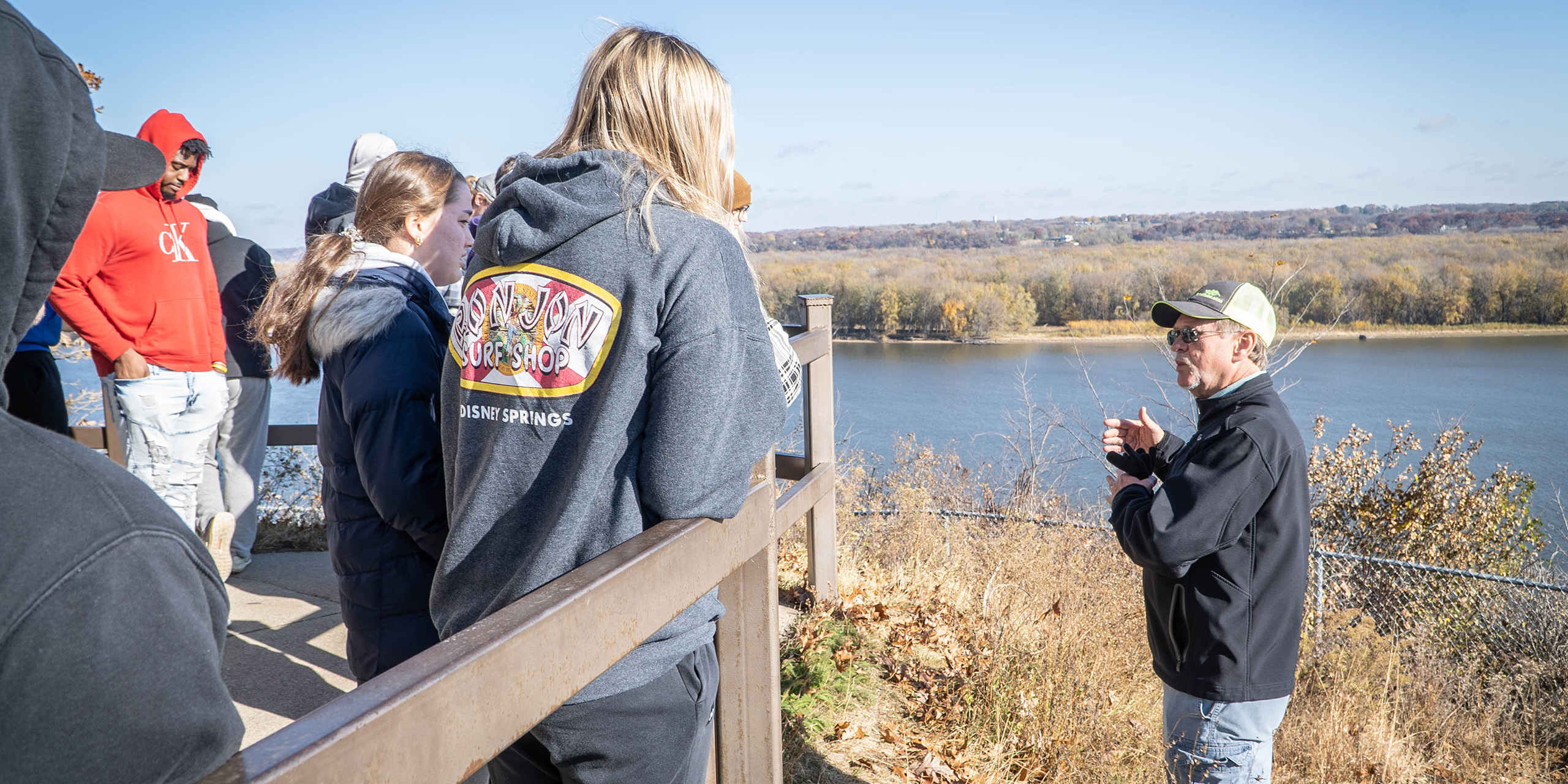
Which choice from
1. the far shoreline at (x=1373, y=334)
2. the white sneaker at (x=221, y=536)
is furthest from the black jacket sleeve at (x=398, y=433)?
the far shoreline at (x=1373, y=334)

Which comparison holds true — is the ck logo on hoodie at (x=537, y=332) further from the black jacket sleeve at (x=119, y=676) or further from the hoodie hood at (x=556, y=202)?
the black jacket sleeve at (x=119, y=676)

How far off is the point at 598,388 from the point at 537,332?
0.15 meters

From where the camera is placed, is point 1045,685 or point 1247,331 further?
point 1045,685

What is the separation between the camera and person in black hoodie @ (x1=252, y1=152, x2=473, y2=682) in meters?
1.86

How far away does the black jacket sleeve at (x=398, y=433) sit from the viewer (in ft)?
6.05

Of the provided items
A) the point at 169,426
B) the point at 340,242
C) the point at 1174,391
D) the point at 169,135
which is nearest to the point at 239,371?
→ the point at 169,426

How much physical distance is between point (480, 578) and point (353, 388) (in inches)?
23.8

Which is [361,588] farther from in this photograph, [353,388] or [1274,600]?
[1274,600]

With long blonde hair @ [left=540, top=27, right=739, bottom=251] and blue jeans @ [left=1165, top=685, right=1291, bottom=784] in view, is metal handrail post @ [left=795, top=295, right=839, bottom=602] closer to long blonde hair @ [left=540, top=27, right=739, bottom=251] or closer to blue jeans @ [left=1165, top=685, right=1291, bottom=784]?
blue jeans @ [left=1165, top=685, right=1291, bottom=784]

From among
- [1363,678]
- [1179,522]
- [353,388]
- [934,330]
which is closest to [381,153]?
[353,388]

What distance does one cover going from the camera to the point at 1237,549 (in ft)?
8.14

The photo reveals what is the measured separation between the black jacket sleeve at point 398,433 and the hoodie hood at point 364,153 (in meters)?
1.97

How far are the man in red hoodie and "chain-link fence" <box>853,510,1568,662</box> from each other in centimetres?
466

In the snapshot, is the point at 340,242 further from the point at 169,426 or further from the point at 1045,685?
the point at 1045,685
